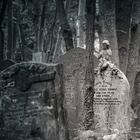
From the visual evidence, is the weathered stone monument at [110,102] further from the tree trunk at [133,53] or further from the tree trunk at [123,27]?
the tree trunk at [123,27]

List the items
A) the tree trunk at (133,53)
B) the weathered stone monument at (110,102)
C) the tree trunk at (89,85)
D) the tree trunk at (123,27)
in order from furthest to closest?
the tree trunk at (123,27) → the tree trunk at (133,53) → the weathered stone monument at (110,102) → the tree trunk at (89,85)

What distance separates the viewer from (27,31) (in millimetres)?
18984

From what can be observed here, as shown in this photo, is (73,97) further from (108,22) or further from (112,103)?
(108,22)

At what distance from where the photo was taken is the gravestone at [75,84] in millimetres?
9734

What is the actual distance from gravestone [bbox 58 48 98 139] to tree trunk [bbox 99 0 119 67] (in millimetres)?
3030

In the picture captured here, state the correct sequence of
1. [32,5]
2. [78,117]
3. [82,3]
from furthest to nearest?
1. [32,5]
2. [82,3]
3. [78,117]

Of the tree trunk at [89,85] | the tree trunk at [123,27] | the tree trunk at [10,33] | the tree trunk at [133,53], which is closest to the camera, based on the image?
the tree trunk at [89,85]

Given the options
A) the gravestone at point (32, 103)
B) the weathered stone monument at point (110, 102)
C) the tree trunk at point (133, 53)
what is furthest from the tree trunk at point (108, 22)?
the gravestone at point (32, 103)

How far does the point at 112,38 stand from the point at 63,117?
6078 millimetres

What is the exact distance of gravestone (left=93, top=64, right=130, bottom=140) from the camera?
8297 mm

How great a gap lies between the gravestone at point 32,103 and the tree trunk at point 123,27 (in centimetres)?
527

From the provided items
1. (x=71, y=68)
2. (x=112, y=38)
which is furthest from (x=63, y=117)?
(x=112, y=38)

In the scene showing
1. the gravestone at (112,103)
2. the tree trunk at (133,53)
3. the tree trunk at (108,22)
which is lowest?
the gravestone at (112,103)

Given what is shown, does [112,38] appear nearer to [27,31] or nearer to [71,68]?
[71,68]
